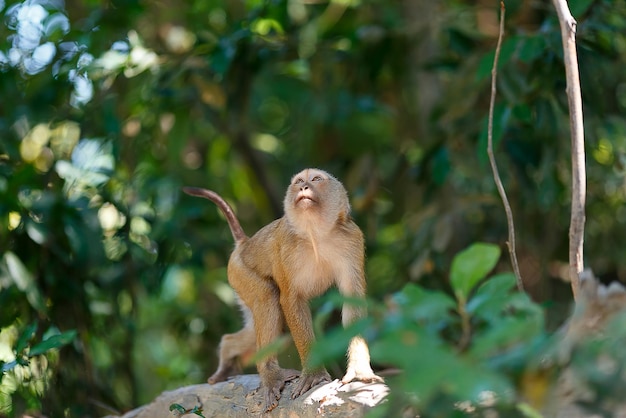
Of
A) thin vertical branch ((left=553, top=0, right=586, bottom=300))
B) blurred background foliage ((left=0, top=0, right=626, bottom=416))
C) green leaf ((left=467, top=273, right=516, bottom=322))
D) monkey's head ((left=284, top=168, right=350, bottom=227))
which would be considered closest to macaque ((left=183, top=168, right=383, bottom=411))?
monkey's head ((left=284, top=168, right=350, bottom=227))

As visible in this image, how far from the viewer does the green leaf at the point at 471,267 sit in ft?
10.1

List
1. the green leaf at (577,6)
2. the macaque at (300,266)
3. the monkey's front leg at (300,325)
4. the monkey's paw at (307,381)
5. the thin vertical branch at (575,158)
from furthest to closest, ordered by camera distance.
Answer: the green leaf at (577,6)
the macaque at (300,266)
the monkey's front leg at (300,325)
the monkey's paw at (307,381)
the thin vertical branch at (575,158)

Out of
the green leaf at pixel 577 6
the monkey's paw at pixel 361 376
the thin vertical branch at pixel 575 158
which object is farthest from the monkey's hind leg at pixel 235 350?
the green leaf at pixel 577 6

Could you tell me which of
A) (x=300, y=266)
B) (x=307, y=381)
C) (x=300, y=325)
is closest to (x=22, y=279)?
(x=300, y=266)

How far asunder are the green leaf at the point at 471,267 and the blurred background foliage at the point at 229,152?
12.0ft

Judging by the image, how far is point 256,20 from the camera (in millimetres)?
8680

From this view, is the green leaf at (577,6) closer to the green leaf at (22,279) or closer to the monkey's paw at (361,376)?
the monkey's paw at (361,376)

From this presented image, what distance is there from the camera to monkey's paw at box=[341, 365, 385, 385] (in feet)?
17.3

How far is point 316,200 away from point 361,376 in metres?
1.32

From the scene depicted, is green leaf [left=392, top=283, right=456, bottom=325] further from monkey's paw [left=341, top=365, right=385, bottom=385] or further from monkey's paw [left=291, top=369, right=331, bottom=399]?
monkey's paw [left=291, top=369, right=331, bottom=399]

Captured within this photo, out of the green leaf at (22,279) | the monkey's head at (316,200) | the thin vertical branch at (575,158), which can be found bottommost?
the green leaf at (22,279)

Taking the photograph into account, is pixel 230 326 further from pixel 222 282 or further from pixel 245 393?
pixel 245 393

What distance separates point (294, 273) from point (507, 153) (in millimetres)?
3365

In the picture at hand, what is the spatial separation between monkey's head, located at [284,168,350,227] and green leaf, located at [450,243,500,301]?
2.80m
